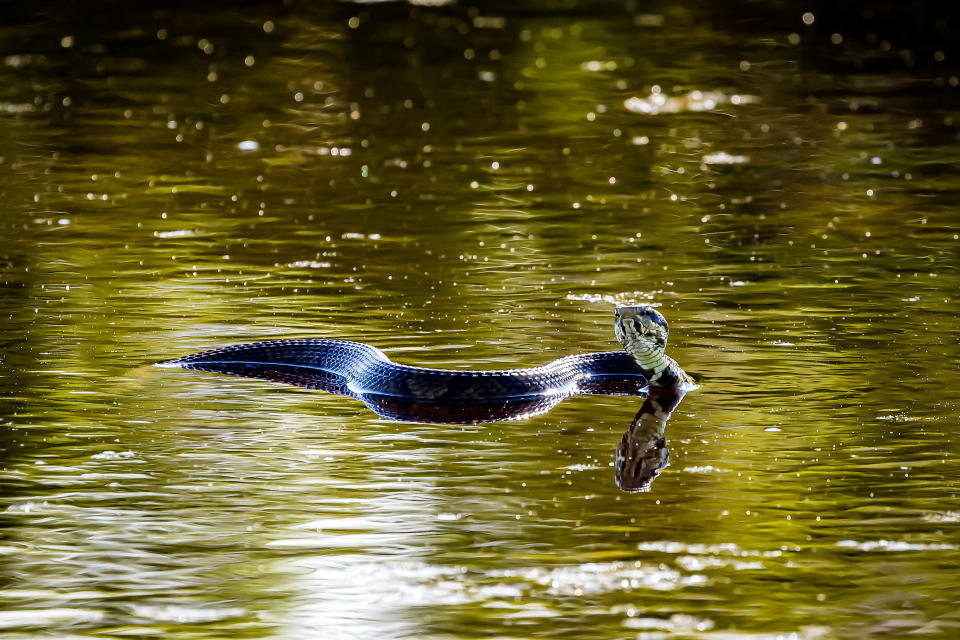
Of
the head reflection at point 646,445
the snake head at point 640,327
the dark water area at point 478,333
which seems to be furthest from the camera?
the snake head at point 640,327

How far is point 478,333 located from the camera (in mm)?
11172

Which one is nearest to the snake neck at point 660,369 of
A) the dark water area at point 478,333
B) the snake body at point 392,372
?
the dark water area at point 478,333

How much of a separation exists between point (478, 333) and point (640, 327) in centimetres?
146

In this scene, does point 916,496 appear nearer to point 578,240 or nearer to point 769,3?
point 578,240

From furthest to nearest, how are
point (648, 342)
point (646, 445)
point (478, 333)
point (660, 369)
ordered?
point (478, 333)
point (660, 369)
point (648, 342)
point (646, 445)

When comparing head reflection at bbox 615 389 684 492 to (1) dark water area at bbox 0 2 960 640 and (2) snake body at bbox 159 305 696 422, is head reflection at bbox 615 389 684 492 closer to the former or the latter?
(1) dark water area at bbox 0 2 960 640

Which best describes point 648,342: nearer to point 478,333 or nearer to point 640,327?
point 640,327

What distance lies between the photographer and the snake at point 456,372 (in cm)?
985

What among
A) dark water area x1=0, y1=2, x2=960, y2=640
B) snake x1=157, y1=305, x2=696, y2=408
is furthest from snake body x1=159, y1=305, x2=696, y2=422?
dark water area x1=0, y1=2, x2=960, y2=640

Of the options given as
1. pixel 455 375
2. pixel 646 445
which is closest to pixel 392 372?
pixel 455 375

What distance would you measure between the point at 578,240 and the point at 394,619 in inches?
308

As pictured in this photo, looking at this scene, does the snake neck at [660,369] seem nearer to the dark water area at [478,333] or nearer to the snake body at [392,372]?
the dark water area at [478,333]

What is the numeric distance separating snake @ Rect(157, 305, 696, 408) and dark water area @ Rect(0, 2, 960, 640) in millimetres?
179

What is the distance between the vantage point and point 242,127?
20.1 metres
